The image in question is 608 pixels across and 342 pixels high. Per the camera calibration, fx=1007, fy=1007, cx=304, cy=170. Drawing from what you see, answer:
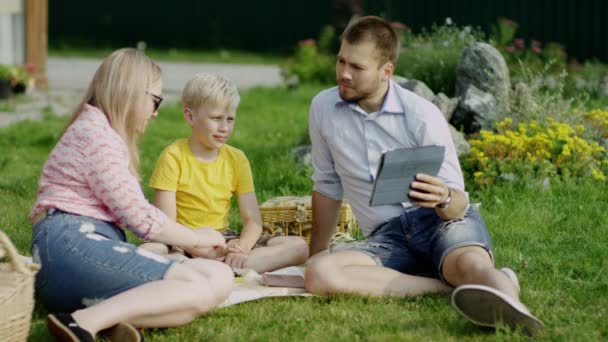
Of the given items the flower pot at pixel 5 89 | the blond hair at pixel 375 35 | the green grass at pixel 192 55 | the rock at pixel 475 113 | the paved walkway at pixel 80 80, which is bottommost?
the green grass at pixel 192 55

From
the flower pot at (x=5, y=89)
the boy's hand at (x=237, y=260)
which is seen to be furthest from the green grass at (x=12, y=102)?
the boy's hand at (x=237, y=260)

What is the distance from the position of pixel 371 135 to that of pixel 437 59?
427cm

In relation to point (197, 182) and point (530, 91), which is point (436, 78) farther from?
point (197, 182)

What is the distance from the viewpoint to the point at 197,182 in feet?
16.8

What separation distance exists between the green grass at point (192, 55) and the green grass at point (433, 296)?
33.0ft

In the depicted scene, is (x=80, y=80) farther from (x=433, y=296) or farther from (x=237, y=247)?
(x=433, y=296)

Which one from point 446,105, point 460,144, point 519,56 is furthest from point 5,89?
point 460,144

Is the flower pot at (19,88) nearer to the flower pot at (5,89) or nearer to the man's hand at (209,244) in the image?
the flower pot at (5,89)

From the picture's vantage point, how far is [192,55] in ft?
65.0

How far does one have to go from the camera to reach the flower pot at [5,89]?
456 inches

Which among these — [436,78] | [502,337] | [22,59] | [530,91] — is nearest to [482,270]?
[502,337]

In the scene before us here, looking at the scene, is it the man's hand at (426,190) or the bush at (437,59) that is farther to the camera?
the bush at (437,59)

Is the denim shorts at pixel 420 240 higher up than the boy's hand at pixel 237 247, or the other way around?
the denim shorts at pixel 420 240

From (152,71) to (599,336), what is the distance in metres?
2.13
